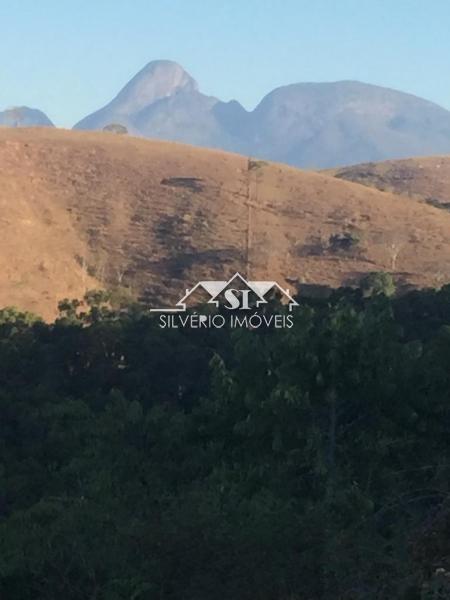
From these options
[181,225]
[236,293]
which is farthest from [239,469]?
[181,225]

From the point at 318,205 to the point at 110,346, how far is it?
97.3 feet

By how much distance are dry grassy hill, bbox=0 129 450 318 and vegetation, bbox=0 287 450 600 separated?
18.9m

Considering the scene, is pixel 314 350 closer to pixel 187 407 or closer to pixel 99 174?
pixel 187 407

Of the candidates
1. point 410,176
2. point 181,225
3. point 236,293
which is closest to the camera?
point 236,293

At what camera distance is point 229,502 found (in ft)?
36.2

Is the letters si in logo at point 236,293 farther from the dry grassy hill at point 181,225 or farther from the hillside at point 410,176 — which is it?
the hillside at point 410,176

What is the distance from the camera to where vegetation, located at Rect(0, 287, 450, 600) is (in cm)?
878

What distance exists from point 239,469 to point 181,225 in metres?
33.3

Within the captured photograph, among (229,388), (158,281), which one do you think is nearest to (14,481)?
(229,388)

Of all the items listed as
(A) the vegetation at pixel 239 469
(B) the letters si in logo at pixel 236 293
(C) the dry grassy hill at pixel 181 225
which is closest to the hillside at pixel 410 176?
(C) the dry grassy hill at pixel 181 225

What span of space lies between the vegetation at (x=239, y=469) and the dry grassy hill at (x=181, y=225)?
18.9m

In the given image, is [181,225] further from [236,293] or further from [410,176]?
[410,176]

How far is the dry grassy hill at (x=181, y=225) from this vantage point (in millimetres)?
41281

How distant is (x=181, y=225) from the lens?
45875mm
